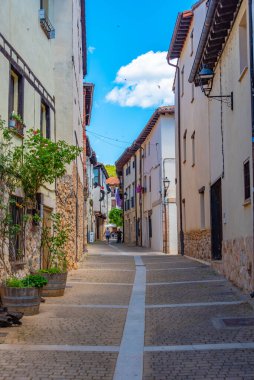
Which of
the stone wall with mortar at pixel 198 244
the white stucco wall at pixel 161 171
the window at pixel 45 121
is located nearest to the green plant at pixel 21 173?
the window at pixel 45 121

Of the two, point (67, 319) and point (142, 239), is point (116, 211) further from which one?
point (67, 319)

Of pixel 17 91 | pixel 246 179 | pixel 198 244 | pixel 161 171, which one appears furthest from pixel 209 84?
pixel 161 171

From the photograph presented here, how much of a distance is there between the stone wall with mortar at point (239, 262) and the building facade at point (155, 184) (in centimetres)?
1431

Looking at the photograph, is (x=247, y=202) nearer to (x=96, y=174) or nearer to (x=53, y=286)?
(x=53, y=286)

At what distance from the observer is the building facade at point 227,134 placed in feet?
32.7

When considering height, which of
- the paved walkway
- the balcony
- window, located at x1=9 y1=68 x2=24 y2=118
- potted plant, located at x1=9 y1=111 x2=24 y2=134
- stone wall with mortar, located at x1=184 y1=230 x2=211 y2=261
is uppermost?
the balcony

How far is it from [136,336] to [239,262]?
455 centimetres

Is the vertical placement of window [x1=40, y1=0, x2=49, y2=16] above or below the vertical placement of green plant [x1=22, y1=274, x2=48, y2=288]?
above

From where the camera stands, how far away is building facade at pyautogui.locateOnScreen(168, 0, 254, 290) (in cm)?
997

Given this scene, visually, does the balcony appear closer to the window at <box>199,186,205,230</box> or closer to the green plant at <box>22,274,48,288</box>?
the green plant at <box>22,274,48,288</box>

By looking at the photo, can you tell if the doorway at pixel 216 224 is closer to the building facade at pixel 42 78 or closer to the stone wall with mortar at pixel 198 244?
the stone wall with mortar at pixel 198 244

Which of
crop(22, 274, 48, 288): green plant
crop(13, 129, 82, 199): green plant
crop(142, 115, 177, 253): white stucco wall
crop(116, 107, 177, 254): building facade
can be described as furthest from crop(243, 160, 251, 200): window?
crop(142, 115, 177, 253): white stucco wall

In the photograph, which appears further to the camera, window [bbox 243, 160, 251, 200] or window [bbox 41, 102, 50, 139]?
window [bbox 41, 102, 50, 139]

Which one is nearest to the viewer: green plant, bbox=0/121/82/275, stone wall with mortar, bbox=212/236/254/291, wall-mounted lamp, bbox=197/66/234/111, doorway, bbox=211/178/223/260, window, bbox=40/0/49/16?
green plant, bbox=0/121/82/275
